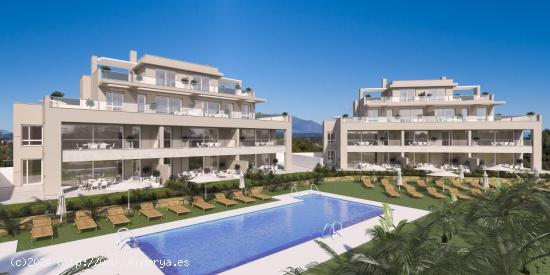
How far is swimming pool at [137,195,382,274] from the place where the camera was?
10914 millimetres

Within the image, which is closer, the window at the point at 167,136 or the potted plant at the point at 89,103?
the potted plant at the point at 89,103

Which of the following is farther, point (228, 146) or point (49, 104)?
point (228, 146)

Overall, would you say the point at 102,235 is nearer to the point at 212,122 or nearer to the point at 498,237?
the point at 498,237

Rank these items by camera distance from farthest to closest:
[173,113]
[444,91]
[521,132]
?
[444,91] → [521,132] → [173,113]

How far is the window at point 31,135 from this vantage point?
862 inches

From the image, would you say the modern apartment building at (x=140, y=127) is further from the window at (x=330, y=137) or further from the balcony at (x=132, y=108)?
the window at (x=330, y=137)

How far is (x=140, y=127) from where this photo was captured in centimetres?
2627

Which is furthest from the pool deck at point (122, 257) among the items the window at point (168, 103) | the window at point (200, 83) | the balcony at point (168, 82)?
the window at point (200, 83)

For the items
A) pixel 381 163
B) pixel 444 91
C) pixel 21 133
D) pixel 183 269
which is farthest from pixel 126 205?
pixel 444 91

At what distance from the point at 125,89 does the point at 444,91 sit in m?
38.2

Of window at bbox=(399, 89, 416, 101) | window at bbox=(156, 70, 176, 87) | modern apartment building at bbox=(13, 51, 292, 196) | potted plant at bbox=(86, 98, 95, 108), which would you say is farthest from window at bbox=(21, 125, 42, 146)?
window at bbox=(399, 89, 416, 101)

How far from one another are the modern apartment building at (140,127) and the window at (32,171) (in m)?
0.06

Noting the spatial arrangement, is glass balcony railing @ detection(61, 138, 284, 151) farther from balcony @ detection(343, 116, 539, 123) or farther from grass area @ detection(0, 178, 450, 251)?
balcony @ detection(343, 116, 539, 123)

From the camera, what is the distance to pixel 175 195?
62.4 ft
